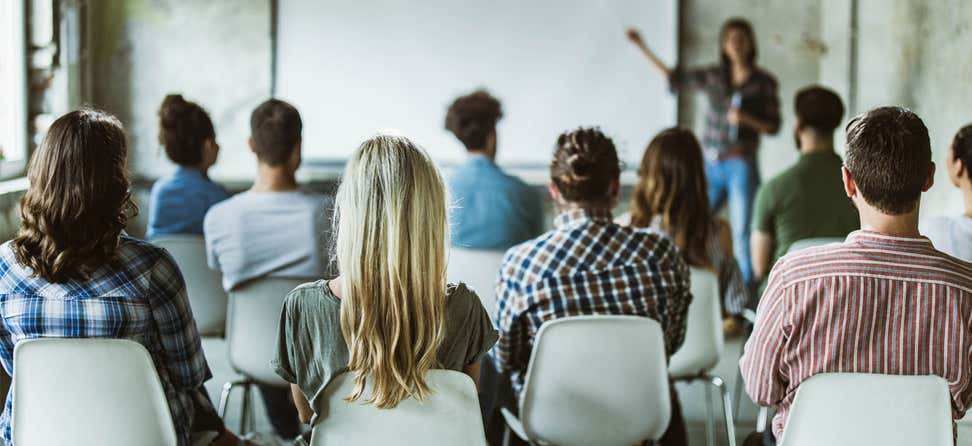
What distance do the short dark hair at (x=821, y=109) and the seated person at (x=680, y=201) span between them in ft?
2.46

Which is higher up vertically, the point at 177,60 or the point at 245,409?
the point at 177,60

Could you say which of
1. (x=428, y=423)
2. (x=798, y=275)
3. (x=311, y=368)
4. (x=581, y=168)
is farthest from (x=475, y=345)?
(x=581, y=168)

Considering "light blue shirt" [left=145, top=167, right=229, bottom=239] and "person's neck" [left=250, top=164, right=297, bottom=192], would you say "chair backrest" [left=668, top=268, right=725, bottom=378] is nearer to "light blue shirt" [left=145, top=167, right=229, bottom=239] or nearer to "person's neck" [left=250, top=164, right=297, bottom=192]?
"person's neck" [left=250, top=164, right=297, bottom=192]

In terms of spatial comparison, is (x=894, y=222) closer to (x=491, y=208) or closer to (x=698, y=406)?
(x=491, y=208)

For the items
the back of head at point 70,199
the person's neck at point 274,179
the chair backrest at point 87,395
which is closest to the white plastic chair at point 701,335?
the person's neck at point 274,179

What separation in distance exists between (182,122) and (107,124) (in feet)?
5.22

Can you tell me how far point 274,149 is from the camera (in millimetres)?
3160

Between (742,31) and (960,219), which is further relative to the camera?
(742,31)

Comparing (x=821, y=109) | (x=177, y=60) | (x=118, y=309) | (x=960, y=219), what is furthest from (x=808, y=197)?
(x=177, y=60)

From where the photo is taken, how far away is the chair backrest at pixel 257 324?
288cm

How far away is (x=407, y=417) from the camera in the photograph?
5.92 feet

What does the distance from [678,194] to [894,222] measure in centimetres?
142

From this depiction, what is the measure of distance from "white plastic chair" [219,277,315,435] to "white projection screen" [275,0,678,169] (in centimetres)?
316

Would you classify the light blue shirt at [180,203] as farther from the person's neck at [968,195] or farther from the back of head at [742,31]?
the back of head at [742,31]
